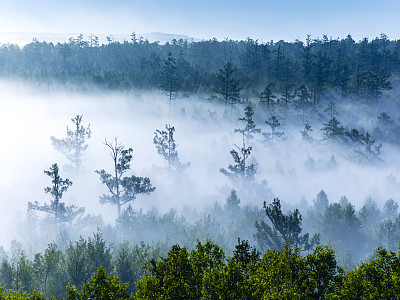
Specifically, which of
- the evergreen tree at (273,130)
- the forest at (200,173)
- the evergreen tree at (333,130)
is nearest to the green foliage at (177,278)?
the forest at (200,173)

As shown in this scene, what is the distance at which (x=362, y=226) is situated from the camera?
1740 inches

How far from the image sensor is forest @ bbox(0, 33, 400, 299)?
13781mm

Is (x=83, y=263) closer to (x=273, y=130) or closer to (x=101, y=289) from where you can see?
(x=101, y=289)

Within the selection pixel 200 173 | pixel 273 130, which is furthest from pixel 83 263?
pixel 273 130

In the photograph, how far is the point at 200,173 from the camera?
243 ft

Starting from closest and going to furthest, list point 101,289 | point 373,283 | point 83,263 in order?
point 101,289
point 373,283
point 83,263

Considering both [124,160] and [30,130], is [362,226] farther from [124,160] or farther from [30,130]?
[30,130]

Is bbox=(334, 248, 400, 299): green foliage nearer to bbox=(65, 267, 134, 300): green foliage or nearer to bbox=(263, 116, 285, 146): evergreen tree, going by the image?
bbox=(65, 267, 134, 300): green foliage

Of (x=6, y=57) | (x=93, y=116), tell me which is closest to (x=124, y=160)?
(x=93, y=116)

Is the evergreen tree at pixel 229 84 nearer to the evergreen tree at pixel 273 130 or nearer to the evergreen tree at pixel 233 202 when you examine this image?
the evergreen tree at pixel 273 130

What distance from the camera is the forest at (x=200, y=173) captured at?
1378cm

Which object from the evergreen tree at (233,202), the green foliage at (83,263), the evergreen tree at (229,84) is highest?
the evergreen tree at (229,84)

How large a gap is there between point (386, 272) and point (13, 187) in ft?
257

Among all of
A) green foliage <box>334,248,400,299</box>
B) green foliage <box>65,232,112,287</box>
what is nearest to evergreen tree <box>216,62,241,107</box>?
green foliage <box>65,232,112,287</box>
